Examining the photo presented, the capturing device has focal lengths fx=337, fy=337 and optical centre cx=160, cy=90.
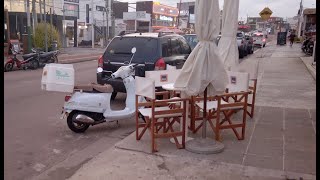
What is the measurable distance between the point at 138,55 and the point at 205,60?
3.28m

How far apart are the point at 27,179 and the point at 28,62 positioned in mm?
4389

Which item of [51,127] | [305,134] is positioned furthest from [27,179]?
[305,134]

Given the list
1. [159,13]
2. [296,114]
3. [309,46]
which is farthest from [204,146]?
[159,13]

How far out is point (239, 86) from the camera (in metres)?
5.83

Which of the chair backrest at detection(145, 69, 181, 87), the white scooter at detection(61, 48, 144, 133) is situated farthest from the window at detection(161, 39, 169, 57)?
the white scooter at detection(61, 48, 144, 133)

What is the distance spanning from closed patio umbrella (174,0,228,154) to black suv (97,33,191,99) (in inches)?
112

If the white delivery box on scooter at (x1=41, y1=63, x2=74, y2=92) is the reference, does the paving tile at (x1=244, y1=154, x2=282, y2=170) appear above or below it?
below

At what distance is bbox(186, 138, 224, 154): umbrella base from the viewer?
468 centimetres

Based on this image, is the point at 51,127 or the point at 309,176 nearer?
the point at 309,176

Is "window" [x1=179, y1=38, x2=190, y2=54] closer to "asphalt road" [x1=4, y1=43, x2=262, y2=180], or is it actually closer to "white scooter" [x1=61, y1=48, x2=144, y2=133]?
"asphalt road" [x1=4, y1=43, x2=262, y2=180]

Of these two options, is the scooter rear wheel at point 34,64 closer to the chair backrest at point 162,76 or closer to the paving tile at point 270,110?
the chair backrest at point 162,76

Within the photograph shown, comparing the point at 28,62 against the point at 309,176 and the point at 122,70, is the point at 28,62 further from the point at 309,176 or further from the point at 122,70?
the point at 309,176

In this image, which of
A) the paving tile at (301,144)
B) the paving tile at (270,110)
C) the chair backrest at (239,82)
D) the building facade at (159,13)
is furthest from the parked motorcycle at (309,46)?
the building facade at (159,13)

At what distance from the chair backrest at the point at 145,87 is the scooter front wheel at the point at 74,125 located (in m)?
1.42
